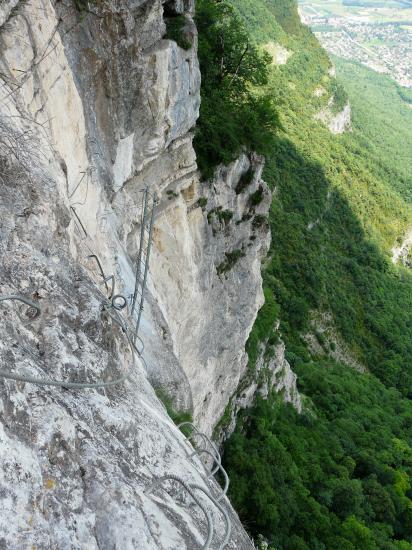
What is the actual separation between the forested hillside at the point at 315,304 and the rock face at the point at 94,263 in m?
4.90

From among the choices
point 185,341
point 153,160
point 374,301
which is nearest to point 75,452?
point 153,160

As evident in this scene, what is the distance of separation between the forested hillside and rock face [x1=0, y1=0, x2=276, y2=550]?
490 cm

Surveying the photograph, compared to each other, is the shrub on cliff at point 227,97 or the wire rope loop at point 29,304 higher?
the shrub on cliff at point 227,97

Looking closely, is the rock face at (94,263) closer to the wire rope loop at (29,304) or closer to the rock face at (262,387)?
the wire rope loop at (29,304)

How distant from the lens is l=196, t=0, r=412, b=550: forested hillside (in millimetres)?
22547

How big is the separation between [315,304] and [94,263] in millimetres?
53587

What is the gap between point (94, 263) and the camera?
803 centimetres

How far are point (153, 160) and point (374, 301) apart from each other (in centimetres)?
6577

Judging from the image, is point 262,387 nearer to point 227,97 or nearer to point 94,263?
point 227,97

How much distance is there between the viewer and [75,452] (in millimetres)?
4246

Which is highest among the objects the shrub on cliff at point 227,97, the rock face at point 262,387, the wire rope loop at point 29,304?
the shrub on cliff at point 227,97

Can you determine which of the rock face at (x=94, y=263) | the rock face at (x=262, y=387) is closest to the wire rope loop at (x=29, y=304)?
the rock face at (x=94, y=263)

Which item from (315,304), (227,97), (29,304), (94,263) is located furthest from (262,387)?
(315,304)

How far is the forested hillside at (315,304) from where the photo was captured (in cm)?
2255
